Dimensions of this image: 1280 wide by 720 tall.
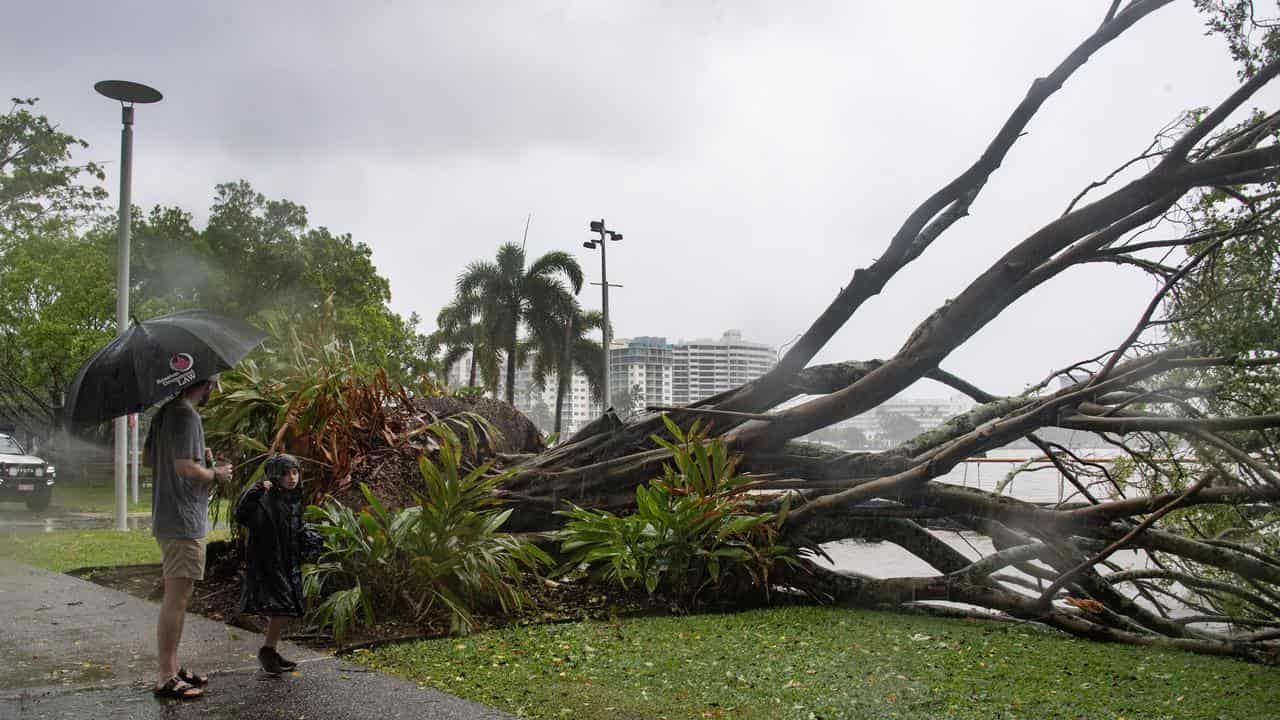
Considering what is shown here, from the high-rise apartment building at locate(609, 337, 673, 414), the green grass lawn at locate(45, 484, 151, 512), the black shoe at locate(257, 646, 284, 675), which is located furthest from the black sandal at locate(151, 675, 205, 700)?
the high-rise apartment building at locate(609, 337, 673, 414)

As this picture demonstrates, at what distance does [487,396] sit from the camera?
10453 mm

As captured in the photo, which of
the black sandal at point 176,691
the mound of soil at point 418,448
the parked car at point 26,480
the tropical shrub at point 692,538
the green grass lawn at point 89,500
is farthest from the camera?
the green grass lawn at point 89,500

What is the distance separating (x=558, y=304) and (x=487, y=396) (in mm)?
30777

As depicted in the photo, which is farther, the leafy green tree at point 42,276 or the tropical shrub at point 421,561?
the leafy green tree at point 42,276

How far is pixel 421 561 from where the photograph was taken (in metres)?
6.80

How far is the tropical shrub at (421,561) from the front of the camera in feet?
21.9

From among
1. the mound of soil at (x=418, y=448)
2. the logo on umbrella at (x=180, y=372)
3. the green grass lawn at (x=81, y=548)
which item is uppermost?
the logo on umbrella at (x=180, y=372)

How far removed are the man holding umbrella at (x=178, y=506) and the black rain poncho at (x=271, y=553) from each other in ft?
0.94

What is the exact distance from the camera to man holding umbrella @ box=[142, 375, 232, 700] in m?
4.86

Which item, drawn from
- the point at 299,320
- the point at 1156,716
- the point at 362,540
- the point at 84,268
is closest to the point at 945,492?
the point at 1156,716

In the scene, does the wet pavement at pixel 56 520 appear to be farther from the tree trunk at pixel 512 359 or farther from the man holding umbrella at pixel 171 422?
the tree trunk at pixel 512 359

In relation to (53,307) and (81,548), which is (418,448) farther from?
(53,307)

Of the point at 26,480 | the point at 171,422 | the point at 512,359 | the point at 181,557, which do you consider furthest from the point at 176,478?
the point at 512,359

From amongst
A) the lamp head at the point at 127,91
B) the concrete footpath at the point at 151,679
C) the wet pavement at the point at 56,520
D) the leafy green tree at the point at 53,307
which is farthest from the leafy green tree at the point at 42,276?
the concrete footpath at the point at 151,679
